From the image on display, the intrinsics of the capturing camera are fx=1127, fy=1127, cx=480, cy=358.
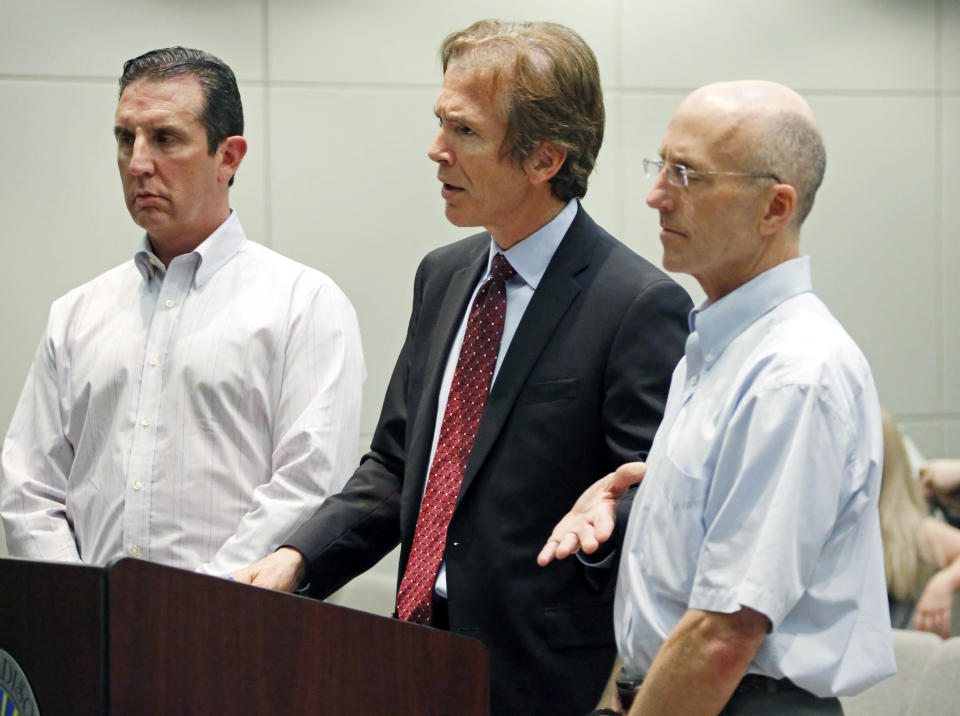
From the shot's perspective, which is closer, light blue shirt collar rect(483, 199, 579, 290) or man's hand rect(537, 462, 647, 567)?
man's hand rect(537, 462, 647, 567)

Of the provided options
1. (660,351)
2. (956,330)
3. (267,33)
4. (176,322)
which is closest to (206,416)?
(176,322)

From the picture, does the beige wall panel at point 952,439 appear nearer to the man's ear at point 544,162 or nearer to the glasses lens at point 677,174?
the man's ear at point 544,162

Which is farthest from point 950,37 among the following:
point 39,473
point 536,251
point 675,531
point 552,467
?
point 39,473

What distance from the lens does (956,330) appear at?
381cm

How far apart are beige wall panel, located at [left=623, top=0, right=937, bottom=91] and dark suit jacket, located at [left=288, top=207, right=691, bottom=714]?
1.95m

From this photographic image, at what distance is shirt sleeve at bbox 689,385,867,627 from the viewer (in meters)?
1.28

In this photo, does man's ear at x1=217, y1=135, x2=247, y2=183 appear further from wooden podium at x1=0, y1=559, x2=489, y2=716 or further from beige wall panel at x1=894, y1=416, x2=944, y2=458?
beige wall panel at x1=894, y1=416, x2=944, y2=458

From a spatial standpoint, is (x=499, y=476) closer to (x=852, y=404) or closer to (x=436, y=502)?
(x=436, y=502)

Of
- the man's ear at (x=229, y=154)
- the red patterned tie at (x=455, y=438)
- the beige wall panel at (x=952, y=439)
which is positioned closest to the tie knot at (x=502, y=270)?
the red patterned tie at (x=455, y=438)

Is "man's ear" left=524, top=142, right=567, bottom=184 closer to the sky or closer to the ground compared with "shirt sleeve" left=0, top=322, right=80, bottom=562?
closer to the sky

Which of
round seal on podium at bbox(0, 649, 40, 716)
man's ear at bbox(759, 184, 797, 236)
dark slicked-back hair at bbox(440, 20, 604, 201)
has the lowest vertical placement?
round seal on podium at bbox(0, 649, 40, 716)

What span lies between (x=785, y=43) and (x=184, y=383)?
2.43 meters

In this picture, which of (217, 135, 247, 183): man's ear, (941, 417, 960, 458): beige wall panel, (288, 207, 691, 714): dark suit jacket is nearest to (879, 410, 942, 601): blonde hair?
(288, 207, 691, 714): dark suit jacket

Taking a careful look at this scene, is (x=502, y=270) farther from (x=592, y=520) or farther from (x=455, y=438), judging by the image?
(x=592, y=520)
